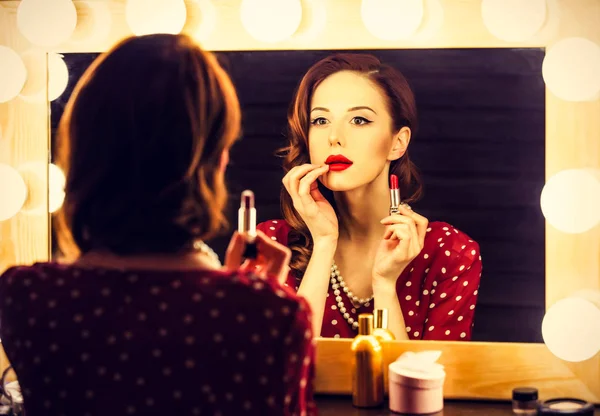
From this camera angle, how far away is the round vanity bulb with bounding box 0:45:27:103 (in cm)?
173

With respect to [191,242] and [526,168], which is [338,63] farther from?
[191,242]

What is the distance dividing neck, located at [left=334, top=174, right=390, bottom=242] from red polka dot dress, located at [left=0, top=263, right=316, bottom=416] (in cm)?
72

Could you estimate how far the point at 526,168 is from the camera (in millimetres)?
1590

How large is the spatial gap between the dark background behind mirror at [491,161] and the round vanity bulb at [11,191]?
0.89 metres

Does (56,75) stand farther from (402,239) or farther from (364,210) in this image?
(402,239)

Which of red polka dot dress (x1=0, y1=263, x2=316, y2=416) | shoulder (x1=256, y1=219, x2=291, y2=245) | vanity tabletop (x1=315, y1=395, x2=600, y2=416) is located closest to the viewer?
red polka dot dress (x1=0, y1=263, x2=316, y2=416)

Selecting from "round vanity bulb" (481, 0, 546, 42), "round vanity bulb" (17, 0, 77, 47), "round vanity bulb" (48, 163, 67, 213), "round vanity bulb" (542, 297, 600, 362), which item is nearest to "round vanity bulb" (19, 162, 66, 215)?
"round vanity bulb" (48, 163, 67, 213)

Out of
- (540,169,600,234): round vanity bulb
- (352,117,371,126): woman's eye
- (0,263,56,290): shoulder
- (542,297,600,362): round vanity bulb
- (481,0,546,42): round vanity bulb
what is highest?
(481,0,546,42): round vanity bulb

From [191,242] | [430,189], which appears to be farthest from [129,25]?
[191,242]

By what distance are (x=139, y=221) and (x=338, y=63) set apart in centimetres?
82

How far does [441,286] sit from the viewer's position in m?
1.60

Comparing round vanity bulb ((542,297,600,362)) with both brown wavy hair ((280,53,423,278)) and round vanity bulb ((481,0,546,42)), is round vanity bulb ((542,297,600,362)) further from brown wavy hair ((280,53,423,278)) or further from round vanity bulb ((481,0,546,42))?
round vanity bulb ((481,0,546,42))

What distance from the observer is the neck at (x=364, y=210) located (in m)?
1.60

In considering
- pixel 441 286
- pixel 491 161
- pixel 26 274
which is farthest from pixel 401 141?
pixel 26 274
